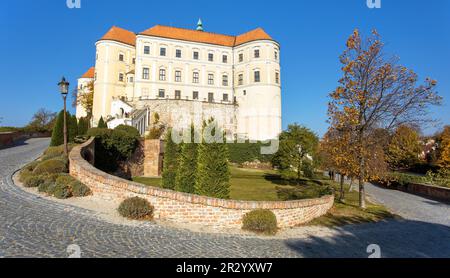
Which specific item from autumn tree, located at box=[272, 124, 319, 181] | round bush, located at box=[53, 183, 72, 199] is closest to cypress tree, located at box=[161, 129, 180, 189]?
round bush, located at box=[53, 183, 72, 199]

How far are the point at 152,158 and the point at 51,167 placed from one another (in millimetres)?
13502

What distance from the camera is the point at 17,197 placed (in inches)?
409

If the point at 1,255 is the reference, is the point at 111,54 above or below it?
above

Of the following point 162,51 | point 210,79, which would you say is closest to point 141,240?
point 162,51

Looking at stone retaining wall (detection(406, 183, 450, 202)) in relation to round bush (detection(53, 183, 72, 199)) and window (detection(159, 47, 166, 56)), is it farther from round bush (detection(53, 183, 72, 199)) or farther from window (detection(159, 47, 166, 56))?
window (detection(159, 47, 166, 56))

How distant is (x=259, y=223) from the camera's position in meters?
10.3

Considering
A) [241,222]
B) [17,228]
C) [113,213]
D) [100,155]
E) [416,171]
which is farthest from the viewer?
[416,171]

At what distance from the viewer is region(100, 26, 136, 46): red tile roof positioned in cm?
5359

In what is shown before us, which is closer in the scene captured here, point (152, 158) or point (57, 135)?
point (57, 135)

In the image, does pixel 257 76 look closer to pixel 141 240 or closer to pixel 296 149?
pixel 296 149

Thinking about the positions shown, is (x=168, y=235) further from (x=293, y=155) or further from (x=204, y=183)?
(x=293, y=155)
